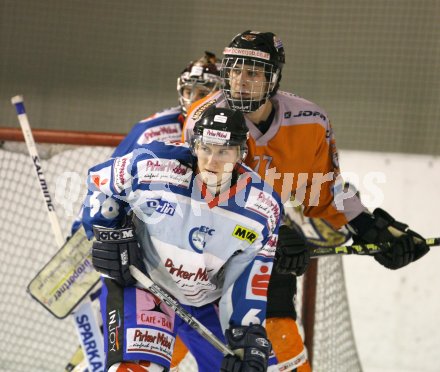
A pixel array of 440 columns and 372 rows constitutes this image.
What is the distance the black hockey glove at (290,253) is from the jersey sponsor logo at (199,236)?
0.39 m

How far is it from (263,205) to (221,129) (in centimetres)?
26

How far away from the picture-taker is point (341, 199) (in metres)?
3.17

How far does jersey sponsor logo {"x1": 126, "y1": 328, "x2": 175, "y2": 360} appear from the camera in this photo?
2607 mm

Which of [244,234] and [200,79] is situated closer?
[244,234]

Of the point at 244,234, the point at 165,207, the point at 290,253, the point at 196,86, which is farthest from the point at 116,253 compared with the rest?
the point at 196,86

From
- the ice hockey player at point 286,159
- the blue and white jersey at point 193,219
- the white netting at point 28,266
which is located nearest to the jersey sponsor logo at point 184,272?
the blue and white jersey at point 193,219

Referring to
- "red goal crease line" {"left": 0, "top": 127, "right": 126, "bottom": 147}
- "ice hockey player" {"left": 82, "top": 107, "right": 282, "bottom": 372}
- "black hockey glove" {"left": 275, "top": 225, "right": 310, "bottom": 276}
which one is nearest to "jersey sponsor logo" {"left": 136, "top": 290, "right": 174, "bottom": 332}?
"ice hockey player" {"left": 82, "top": 107, "right": 282, "bottom": 372}

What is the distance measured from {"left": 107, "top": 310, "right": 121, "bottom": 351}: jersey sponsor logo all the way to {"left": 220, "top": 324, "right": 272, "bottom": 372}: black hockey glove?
0.30 meters

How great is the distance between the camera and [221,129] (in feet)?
8.39

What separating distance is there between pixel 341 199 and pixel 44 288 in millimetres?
1160

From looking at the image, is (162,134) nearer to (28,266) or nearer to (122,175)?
(122,175)

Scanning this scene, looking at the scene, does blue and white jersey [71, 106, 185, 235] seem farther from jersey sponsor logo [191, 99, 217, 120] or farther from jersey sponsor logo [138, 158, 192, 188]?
jersey sponsor logo [138, 158, 192, 188]

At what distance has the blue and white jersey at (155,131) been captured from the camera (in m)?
3.37

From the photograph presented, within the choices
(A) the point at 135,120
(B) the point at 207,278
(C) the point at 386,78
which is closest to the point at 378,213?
(B) the point at 207,278
